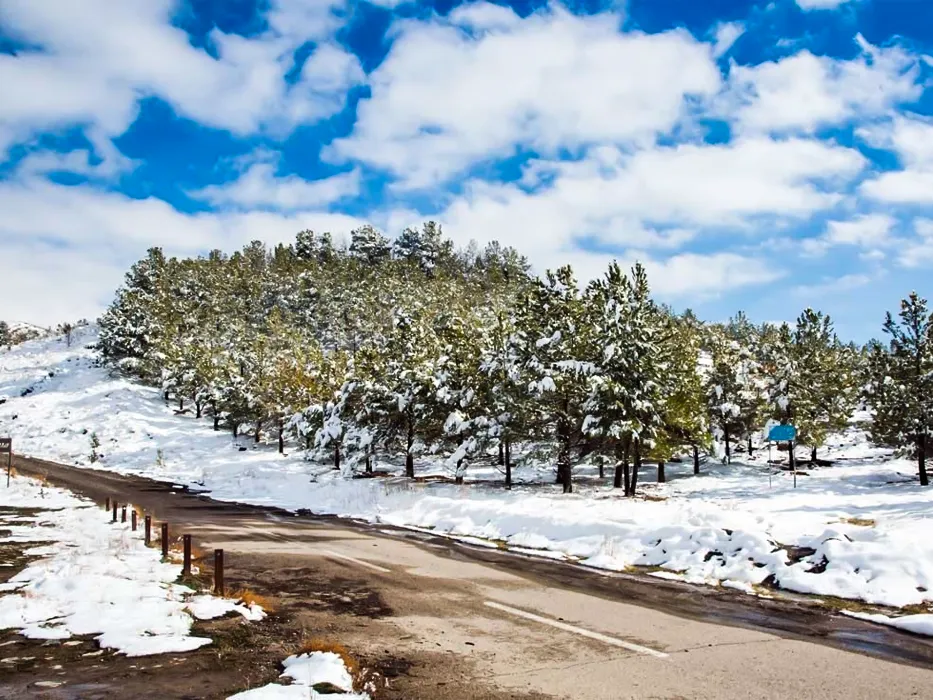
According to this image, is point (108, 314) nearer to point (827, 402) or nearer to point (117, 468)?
point (117, 468)

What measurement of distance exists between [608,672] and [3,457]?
2076 inches

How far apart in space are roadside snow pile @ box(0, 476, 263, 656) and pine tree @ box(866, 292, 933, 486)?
3930 cm

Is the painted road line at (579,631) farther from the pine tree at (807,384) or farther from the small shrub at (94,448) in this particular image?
the small shrub at (94,448)

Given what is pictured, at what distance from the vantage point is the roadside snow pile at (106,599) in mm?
7547

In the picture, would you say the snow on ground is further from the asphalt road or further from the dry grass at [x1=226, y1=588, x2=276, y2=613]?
the dry grass at [x1=226, y1=588, x2=276, y2=613]

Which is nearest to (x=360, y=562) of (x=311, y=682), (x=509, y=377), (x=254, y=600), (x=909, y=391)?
(x=254, y=600)

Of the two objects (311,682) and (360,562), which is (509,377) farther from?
(311,682)

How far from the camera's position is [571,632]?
7.96m

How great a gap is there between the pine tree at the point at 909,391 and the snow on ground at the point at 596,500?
2.61m

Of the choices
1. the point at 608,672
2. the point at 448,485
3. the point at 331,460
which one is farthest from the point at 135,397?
the point at 608,672

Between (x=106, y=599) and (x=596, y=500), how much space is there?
671 inches

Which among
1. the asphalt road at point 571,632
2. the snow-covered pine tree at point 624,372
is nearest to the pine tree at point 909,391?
the snow-covered pine tree at point 624,372

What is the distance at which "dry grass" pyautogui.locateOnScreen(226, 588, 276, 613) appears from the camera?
30.0 feet

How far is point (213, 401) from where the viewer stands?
59562 mm
